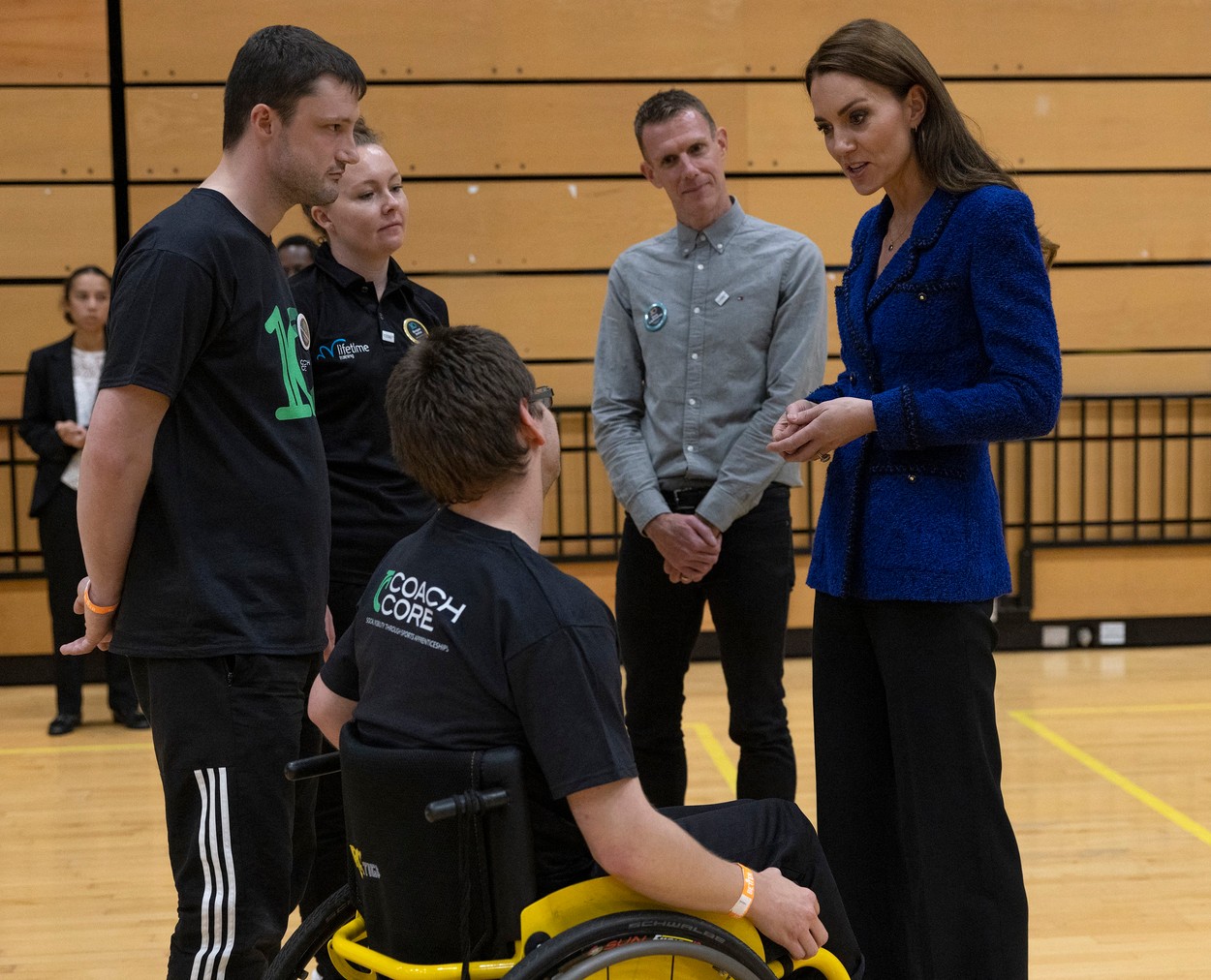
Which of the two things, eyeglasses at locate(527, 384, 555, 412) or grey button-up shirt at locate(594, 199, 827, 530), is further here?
grey button-up shirt at locate(594, 199, 827, 530)

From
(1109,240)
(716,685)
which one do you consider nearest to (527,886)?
(716,685)

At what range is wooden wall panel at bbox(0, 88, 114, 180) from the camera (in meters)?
4.98

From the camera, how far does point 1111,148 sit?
17.3 ft

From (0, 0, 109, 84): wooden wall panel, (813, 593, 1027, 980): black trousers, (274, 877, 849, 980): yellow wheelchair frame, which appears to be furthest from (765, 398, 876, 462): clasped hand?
(0, 0, 109, 84): wooden wall panel

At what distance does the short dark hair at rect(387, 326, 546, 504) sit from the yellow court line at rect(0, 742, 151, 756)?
305cm

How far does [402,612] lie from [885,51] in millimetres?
954

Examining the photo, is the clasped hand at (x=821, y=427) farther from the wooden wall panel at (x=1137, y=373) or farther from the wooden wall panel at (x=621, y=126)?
the wooden wall panel at (x=1137, y=373)

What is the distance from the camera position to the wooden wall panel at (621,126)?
16.5ft

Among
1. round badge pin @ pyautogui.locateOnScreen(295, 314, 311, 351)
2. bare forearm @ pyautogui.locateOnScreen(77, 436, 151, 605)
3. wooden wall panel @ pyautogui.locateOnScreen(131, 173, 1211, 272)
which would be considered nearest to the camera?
bare forearm @ pyautogui.locateOnScreen(77, 436, 151, 605)

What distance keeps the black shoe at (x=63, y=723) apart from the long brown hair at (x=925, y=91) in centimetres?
355

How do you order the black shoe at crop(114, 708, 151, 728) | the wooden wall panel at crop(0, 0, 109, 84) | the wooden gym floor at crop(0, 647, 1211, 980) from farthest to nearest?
1. the wooden wall panel at crop(0, 0, 109, 84)
2. the black shoe at crop(114, 708, 151, 728)
3. the wooden gym floor at crop(0, 647, 1211, 980)

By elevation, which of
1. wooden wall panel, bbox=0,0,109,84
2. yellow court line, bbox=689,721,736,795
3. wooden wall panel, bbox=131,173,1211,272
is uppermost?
wooden wall panel, bbox=0,0,109,84

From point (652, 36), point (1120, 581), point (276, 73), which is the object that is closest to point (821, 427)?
point (276, 73)

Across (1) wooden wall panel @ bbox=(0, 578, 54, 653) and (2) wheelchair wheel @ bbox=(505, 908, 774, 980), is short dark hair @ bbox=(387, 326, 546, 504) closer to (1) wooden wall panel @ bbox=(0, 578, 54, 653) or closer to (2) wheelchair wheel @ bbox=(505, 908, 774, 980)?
(2) wheelchair wheel @ bbox=(505, 908, 774, 980)
